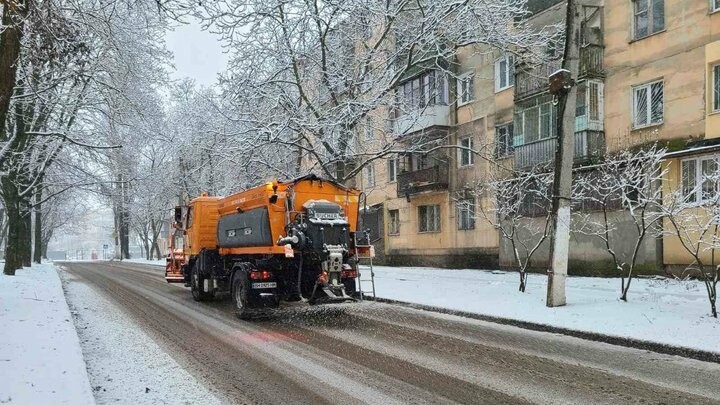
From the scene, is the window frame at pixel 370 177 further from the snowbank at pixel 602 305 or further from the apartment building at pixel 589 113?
the snowbank at pixel 602 305

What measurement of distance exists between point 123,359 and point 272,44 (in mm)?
13683

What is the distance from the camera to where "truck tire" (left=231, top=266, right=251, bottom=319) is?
11852mm

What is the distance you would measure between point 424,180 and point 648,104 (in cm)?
1187

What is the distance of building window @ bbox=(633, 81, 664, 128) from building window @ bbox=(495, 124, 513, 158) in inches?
233

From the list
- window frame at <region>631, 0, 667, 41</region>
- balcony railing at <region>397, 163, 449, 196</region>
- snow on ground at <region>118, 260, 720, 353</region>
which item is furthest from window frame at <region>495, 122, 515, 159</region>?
snow on ground at <region>118, 260, 720, 353</region>

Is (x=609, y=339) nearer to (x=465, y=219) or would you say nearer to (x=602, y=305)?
(x=602, y=305)

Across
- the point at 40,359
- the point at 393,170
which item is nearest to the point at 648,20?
the point at 393,170

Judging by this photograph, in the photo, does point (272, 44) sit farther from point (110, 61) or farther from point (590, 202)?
point (590, 202)

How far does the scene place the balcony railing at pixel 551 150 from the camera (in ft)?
63.0

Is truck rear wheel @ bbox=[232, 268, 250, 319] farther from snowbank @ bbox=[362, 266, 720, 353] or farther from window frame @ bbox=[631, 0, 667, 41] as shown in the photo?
window frame @ bbox=[631, 0, 667, 41]

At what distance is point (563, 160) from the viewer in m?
11.3

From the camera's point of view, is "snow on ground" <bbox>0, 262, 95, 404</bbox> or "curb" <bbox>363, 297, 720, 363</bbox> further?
"curb" <bbox>363, 297, 720, 363</bbox>

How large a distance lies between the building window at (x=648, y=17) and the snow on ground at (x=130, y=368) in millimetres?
17456

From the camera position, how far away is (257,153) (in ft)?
69.5
